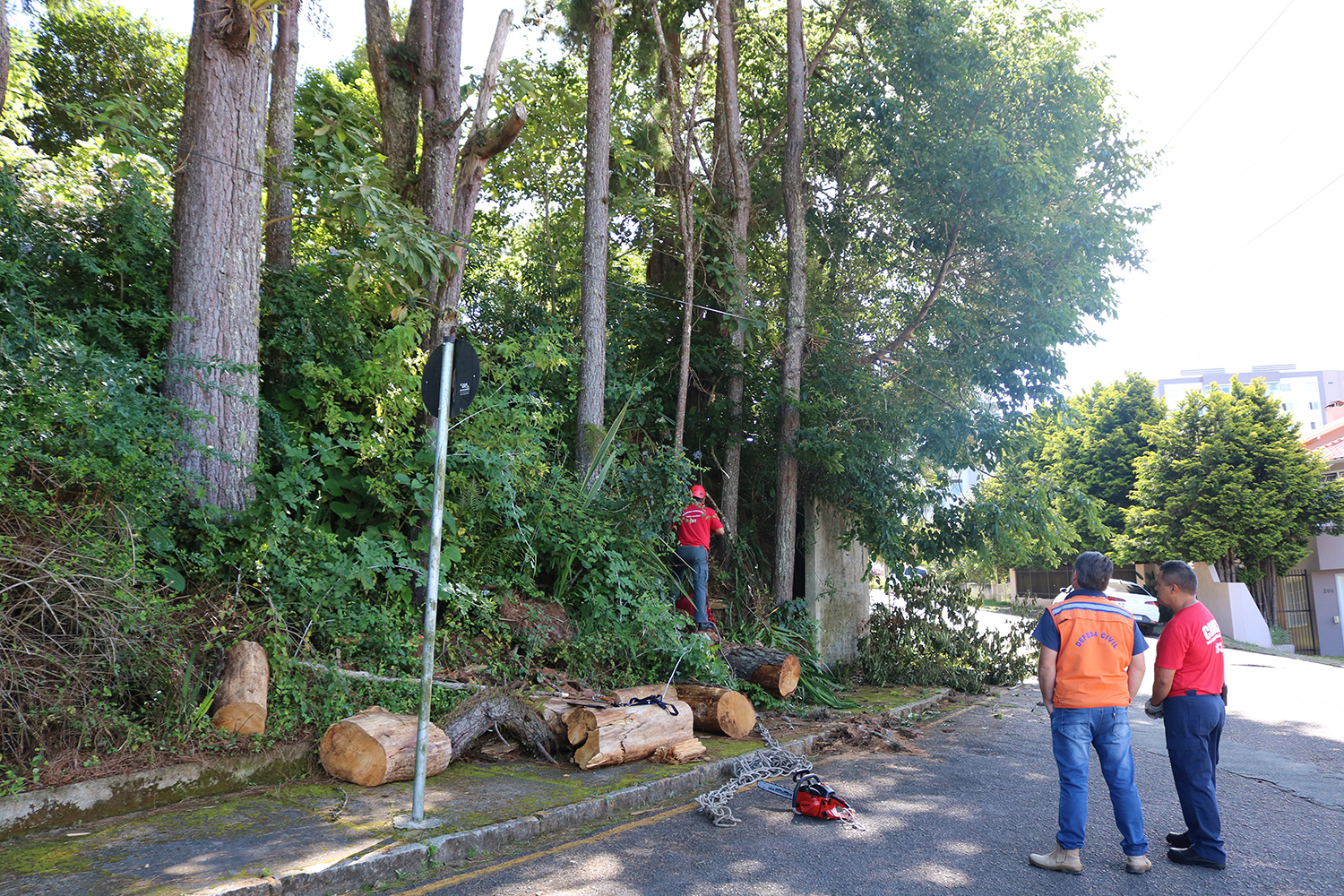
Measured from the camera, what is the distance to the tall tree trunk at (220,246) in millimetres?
7035

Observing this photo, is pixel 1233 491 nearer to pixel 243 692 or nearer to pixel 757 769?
pixel 757 769

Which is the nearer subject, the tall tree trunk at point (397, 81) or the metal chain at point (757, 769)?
the metal chain at point (757, 769)

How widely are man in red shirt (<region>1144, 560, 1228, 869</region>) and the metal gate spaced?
27.2 m

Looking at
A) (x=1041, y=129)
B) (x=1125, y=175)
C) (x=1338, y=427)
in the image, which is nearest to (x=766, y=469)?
(x=1041, y=129)

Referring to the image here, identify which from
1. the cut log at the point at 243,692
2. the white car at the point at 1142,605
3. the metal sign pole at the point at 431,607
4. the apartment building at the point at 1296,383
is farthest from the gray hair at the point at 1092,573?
the apartment building at the point at 1296,383

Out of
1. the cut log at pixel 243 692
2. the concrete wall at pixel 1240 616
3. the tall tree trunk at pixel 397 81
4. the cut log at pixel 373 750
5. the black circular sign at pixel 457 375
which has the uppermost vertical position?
the tall tree trunk at pixel 397 81

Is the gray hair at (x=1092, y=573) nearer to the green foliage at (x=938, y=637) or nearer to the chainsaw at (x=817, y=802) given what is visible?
the chainsaw at (x=817, y=802)

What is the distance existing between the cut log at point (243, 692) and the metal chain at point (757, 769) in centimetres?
315

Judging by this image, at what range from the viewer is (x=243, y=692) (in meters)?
5.79

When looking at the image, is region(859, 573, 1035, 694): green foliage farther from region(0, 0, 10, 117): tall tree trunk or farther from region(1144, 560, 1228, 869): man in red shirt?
region(0, 0, 10, 117): tall tree trunk

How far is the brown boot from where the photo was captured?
4.59 m

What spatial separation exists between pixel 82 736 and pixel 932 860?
516 cm

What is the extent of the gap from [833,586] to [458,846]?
939 centimetres

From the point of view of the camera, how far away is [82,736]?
514 cm
